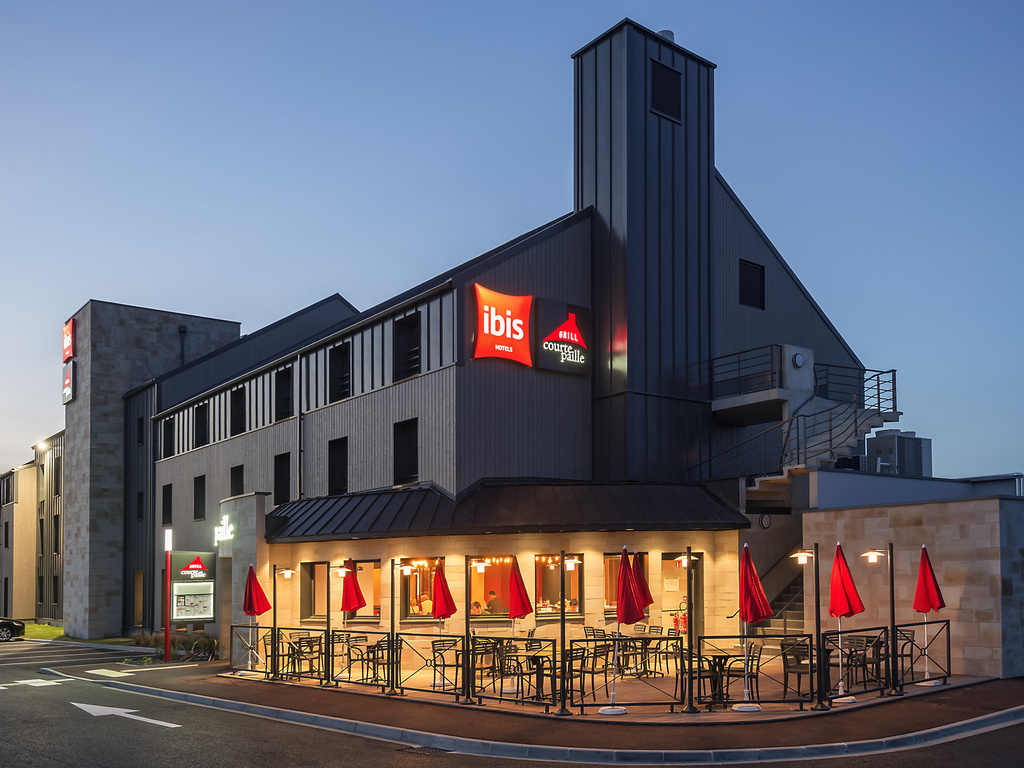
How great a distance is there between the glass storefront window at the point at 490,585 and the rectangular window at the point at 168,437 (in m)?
23.9

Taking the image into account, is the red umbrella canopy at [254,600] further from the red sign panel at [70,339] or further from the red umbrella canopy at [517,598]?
the red sign panel at [70,339]

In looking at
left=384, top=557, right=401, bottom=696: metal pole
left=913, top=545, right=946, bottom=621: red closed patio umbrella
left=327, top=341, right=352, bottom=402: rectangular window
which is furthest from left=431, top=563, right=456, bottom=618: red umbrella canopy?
left=327, top=341, right=352, bottom=402: rectangular window

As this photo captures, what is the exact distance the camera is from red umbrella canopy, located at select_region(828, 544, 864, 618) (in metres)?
17.3

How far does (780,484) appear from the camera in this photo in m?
24.4

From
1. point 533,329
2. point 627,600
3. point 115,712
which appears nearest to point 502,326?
point 533,329

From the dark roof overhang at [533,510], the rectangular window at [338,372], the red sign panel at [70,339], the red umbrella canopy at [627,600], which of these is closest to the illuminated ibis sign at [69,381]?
the red sign panel at [70,339]

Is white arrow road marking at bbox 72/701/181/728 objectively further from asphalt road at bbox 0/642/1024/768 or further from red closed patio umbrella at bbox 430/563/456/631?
red closed patio umbrella at bbox 430/563/456/631

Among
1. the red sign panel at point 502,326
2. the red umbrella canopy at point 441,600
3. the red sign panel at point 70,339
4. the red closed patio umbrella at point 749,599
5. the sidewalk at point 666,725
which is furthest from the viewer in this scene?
the red sign panel at point 70,339

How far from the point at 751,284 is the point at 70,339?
113 ft

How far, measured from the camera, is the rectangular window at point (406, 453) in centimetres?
2633

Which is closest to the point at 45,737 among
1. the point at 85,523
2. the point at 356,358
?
the point at 356,358

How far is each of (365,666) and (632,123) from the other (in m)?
16.6

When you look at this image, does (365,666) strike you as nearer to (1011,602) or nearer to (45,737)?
(45,737)

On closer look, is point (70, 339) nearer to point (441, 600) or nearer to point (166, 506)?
point (166, 506)
